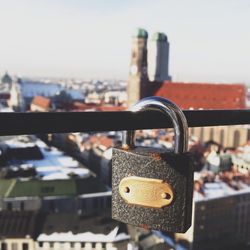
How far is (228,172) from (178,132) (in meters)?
13.7

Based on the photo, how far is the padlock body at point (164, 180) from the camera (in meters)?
0.42

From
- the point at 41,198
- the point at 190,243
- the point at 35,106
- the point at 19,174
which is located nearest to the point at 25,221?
the point at 41,198

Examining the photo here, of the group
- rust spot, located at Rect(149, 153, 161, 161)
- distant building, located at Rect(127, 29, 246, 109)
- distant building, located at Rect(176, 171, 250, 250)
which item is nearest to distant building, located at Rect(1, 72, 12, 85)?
distant building, located at Rect(127, 29, 246, 109)

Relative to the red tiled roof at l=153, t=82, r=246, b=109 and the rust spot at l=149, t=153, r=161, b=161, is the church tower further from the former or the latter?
the rust spot at l=149, t=153, r=161, b=161

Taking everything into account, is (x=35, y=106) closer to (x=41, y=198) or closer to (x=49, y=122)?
(x=41, y=198)

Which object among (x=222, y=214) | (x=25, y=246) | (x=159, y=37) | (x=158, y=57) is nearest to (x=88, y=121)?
(x=25, y=246)

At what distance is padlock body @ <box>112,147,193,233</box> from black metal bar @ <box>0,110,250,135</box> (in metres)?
0.05

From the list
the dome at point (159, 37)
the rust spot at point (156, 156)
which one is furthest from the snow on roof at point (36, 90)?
the rust spot at point (156, 156)

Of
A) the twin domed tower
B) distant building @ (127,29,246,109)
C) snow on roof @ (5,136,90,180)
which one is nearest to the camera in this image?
snow on roof @ (5,136,90,180)

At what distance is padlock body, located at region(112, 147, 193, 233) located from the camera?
42 cm

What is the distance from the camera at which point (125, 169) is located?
1.45 feet

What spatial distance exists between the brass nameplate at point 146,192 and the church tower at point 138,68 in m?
22.9

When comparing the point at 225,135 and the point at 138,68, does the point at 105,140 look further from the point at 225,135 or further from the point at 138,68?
the point at 138,68

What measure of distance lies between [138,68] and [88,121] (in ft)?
81.8
